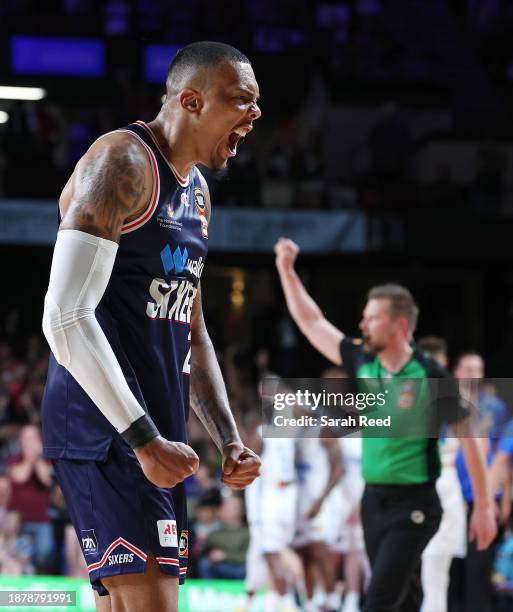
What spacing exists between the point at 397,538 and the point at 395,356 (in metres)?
0.85

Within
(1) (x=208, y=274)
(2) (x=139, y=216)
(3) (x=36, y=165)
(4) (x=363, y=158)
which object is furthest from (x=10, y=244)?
(2) (x=139, y=216)

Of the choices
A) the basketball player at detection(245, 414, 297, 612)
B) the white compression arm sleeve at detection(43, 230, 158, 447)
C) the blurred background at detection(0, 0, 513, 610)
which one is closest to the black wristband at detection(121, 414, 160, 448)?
the white compression arm sleeve at detection(43, 230, 158, 447)

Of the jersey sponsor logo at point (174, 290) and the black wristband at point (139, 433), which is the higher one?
the jersey sponsor logo at point (174, 290)

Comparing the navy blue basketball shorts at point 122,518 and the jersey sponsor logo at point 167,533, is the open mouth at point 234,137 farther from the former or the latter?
the jersey sponsor logo at point 167,533

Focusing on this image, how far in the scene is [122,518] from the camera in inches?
115

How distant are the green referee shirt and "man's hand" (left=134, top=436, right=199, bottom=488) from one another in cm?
175

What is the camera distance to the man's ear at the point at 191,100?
10.1 feet

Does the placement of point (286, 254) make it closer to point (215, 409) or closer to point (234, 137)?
point (215, 409)

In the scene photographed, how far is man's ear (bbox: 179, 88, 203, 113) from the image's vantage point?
307 cm

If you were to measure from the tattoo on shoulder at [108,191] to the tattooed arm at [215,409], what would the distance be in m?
0.54

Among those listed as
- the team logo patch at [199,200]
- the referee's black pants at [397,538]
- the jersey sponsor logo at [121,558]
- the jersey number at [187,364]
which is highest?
the team logo patch at [199,200]

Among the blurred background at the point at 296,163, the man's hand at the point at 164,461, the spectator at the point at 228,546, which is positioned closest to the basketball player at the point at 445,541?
the spectator at the point at 228,546

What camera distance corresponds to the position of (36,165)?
14055 mm

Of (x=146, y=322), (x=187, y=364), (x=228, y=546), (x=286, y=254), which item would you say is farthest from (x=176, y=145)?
(x=228, y=546)
